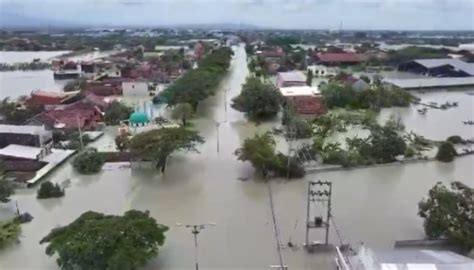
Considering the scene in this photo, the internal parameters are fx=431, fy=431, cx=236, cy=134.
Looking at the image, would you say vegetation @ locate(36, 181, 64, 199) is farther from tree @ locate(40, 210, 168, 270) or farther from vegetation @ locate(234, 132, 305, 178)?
vegetation @ locate(234, 132, 305, 178)

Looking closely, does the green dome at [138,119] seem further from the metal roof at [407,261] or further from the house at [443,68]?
the house at [443,68]

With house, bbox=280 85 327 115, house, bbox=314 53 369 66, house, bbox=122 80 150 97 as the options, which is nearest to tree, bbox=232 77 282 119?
house, bbox=280 85 327 115

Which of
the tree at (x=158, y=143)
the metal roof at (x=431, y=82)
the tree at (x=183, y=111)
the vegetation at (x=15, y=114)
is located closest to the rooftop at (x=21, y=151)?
the tree at (x=158, y=143)

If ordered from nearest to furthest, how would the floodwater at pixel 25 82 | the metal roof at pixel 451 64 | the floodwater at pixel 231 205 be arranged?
the floodwater at pixel 231 205 → the floodwater at pixel 25 82 → the metal roof at pixel 451 64

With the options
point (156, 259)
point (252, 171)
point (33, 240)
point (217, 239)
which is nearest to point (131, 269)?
point (156, 259)

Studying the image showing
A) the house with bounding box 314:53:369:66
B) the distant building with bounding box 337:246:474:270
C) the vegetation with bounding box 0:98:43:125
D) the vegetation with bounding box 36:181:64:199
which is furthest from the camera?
the house with bounding box 314:53:369:66

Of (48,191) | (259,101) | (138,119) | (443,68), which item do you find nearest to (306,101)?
(259,101)
